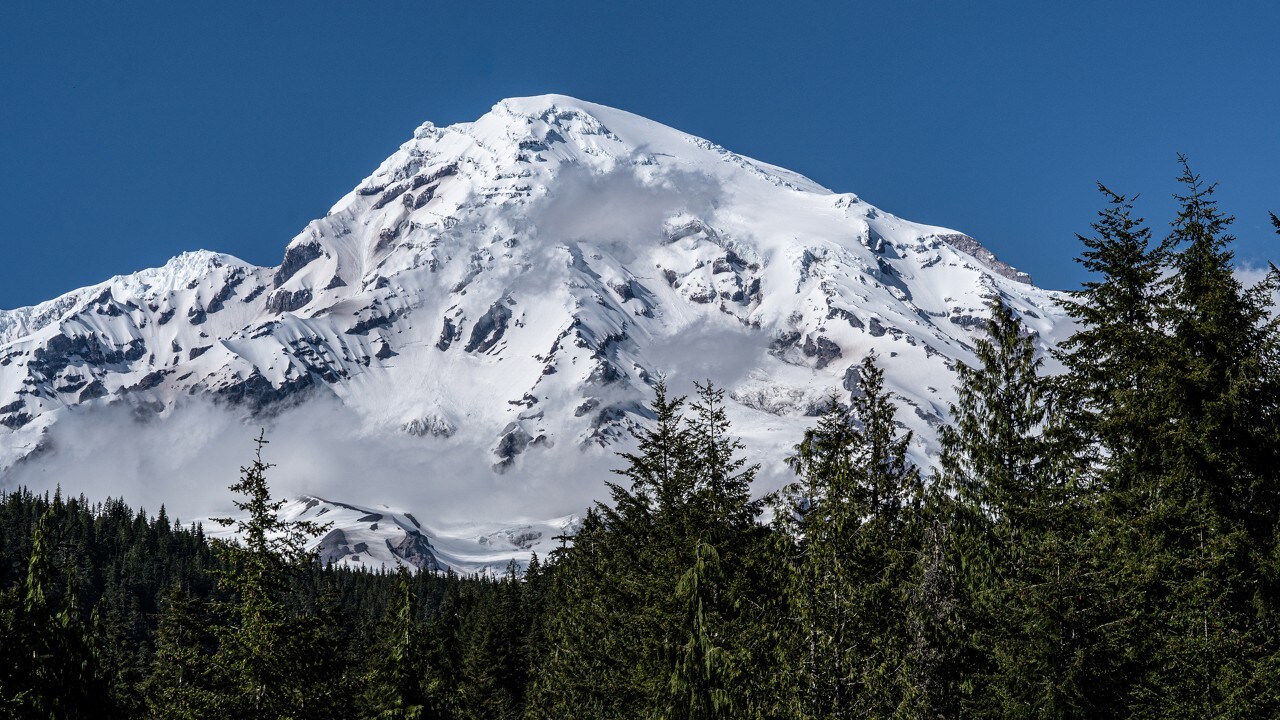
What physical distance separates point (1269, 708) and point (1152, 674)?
1.78 m

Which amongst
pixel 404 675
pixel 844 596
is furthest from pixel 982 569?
pixel 404 675

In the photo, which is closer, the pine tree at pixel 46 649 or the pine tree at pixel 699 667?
the pine tree at pixel 699 667

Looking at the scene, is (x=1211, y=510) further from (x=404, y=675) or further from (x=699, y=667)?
(x=404, y=675)

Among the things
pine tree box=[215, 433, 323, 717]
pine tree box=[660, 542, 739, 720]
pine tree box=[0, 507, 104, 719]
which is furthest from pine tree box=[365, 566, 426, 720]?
pine tree box=[660, 542, 739, 720]

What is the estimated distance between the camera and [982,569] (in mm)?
22250

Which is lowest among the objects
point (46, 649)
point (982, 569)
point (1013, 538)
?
point (46, 649)

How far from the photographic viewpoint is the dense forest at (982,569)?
58.6 feet

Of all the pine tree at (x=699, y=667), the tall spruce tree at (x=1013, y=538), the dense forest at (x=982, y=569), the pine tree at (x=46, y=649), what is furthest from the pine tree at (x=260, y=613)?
the tall spruce tree at (x=1013, y=538)

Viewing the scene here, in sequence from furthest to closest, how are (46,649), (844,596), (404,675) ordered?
(404,675) < (46,649) < (844,596)

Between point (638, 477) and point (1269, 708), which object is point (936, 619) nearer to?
point (1269, 708)

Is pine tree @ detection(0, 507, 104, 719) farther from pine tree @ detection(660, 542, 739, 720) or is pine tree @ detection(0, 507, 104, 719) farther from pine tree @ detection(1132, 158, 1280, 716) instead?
pine tree @ detection(1132, 158, 1280, 716)

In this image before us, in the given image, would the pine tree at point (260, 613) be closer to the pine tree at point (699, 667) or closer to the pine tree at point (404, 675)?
the pine tree at point (699, 667)

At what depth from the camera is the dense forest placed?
58.6ft

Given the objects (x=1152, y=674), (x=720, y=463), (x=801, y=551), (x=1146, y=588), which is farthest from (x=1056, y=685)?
(x=720, y=463)
